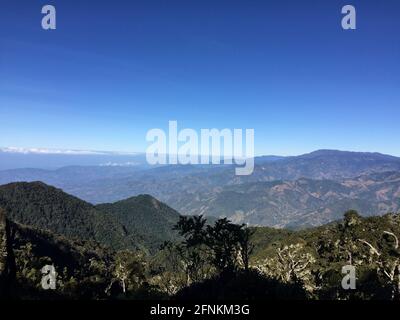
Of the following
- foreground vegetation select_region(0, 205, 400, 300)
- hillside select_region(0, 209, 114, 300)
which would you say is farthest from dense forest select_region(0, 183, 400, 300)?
hillside select_region(0, 209, 114, 300)

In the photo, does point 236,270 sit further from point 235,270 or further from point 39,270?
point 39,270

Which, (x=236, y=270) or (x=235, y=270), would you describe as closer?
(x=235, y=270)

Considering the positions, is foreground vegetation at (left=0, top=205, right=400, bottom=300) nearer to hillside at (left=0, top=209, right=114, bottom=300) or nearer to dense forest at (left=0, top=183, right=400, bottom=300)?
dense forest at (left=0, top=183, right=400, bottom=300)

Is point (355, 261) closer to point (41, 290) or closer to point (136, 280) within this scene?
point (136, 280)

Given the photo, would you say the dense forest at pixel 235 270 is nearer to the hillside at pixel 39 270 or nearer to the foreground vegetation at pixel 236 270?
the foreground vegetation at pixel 236 270

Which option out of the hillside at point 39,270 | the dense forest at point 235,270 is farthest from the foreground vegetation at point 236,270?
the hillside at point 39,270

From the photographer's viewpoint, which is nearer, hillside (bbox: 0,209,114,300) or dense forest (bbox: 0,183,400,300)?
hillside (bbox: 0,209,114,300)

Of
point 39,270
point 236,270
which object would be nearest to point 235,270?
point 236,270

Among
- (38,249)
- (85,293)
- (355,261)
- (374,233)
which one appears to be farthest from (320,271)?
(38,249)

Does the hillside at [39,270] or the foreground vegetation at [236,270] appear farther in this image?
the foreground vegetation at [236,270]
